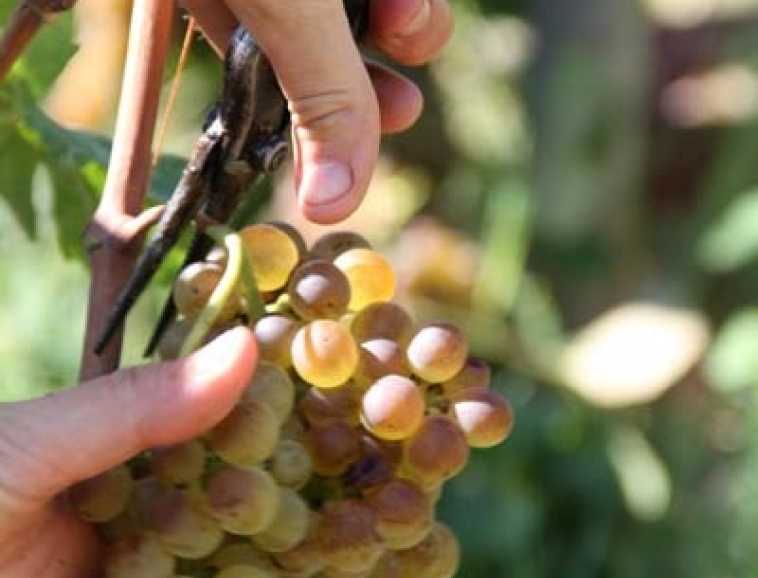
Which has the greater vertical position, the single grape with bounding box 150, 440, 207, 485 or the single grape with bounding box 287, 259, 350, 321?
the single grape with bounding box 287, 259, 350, 321

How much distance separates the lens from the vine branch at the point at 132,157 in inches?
23.2

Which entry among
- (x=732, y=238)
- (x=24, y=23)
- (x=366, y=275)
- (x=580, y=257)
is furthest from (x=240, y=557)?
(x=580, y=257)

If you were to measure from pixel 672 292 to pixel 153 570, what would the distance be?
2.20 m

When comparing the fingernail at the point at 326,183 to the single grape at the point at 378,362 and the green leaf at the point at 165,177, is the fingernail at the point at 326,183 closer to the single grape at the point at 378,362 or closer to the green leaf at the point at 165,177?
the single grape at the point at 378,362

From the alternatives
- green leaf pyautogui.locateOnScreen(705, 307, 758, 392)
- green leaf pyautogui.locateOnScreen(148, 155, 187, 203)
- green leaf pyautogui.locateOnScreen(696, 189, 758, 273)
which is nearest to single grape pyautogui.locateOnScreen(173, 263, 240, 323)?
green leaf pyautogui.locateOnScreen(148, 155, 187, 203)

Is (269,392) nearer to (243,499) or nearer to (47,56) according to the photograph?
(243,499)

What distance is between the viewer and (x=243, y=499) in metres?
0.55

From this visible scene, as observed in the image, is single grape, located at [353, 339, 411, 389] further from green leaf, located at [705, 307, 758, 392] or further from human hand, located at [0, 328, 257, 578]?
green leaf, located at [705, 307, 758, 392]


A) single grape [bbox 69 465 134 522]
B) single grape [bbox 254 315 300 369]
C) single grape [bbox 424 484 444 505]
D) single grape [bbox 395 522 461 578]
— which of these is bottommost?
single grape [bbox 395 522 461 578]

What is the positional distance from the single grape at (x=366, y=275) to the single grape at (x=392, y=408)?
0.05 metres

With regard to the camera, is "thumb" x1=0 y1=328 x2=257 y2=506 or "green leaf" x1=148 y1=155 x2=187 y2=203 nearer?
"thumb" x1=0 y1=328 x2=257 y2=506

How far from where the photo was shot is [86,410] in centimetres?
52

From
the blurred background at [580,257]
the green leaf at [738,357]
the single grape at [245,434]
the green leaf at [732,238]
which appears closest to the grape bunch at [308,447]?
the single grape at [245,434]

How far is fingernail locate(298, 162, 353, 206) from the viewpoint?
549 millimetres
